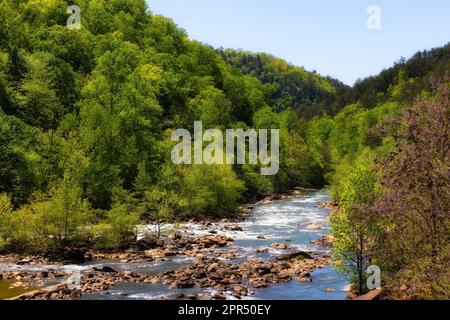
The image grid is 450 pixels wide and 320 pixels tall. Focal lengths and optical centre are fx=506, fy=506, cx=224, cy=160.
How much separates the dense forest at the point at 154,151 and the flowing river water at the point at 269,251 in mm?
3238

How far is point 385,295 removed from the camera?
2678 cm

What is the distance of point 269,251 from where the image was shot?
146 ft

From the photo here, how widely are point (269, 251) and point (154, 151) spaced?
1433 inches

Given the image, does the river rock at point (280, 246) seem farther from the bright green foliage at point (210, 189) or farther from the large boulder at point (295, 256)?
the bright green foliage at point (210, 189)

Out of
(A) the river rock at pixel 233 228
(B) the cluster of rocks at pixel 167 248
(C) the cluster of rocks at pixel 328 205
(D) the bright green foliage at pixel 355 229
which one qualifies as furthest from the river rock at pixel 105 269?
(C) the cluster of rocks at pixel 328 205

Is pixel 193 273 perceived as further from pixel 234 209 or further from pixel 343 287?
pixel 234 209

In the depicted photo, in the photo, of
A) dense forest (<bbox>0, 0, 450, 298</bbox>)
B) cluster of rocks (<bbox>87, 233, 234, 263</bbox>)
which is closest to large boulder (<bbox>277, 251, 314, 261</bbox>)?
cluster of rocks (<bbox>87, 233, 234, 263</bbox>)

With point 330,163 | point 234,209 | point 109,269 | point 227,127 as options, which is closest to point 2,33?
point 227,127

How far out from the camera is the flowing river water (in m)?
31.5

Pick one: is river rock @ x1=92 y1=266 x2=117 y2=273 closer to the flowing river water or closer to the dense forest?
the flowing river water

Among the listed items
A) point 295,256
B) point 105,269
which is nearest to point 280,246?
point 295,256

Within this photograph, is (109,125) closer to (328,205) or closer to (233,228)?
(233,228)

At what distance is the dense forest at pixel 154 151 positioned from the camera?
84.7ft

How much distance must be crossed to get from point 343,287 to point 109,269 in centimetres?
1684
